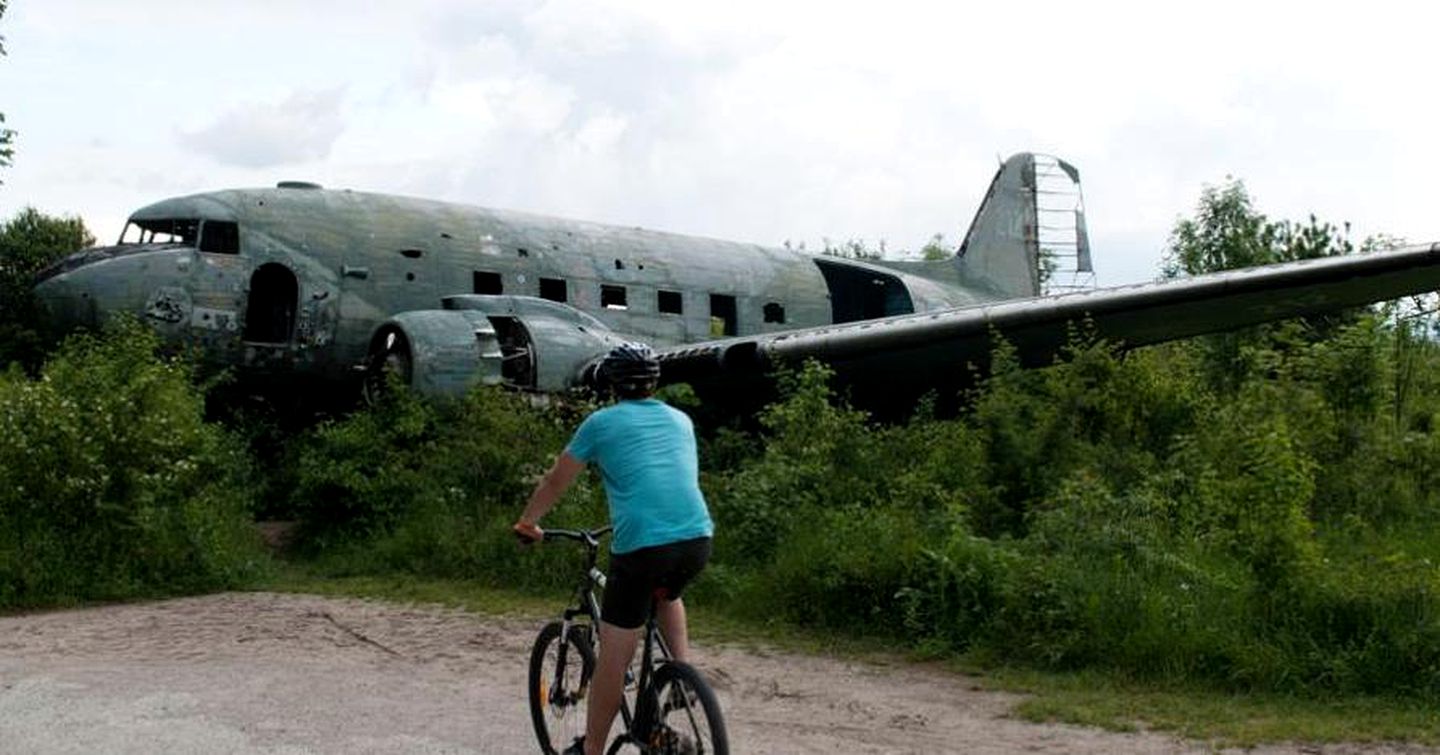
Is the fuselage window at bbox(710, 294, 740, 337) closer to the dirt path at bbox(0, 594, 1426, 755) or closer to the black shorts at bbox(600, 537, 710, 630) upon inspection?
the dirt path at bbox(0, 594, 1426, 755)

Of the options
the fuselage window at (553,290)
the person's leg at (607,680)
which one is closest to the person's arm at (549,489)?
the person's leg at (607,680)

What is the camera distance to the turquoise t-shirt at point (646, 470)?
17.2ft

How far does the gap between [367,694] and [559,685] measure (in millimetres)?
2136

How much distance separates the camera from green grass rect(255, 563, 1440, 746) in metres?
6.76

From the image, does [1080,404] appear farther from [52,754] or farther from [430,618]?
[52,754]

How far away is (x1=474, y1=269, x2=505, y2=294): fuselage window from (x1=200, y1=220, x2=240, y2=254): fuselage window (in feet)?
8.65

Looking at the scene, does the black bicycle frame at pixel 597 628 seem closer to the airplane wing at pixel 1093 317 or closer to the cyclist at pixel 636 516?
the cyclist at pixel 636 516

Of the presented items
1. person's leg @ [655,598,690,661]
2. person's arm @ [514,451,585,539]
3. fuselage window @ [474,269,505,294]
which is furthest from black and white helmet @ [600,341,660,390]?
fuselage window @ [474,269,505,294]

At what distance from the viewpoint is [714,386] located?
16031mm

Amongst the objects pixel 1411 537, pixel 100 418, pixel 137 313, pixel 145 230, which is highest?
pixel 145 230

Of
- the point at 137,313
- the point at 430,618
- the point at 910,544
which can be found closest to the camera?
the point at 910,544

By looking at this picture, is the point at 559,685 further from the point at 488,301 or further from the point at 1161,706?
the point at 488,301

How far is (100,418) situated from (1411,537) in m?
9.78

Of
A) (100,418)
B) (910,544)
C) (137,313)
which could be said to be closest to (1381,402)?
(910,544)
